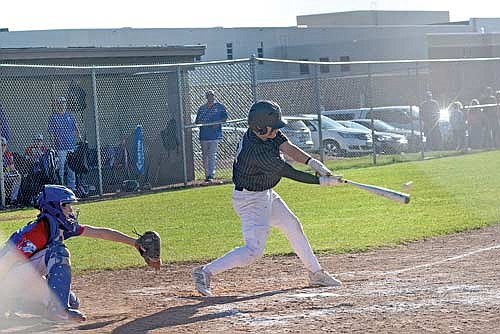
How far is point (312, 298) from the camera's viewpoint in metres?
8.38

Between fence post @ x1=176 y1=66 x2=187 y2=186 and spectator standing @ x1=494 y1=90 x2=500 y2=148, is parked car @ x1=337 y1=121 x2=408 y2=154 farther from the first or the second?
fence post @ x1=176 y1=66 x2=187 y2=186

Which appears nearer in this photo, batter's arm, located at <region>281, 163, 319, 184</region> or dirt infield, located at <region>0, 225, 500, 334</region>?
dirt infield, located at <region>0, 225, 500, 334</region>

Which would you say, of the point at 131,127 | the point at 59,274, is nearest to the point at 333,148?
the point at 131,127

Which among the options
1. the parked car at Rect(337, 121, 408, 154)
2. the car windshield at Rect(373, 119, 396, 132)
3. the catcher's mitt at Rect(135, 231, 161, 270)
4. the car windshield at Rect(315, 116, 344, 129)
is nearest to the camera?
the catcher's mitt at Rect(135, 231, 161, 270)

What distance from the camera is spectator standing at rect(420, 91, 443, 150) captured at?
28391mm

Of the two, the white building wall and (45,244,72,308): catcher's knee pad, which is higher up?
the white building wall

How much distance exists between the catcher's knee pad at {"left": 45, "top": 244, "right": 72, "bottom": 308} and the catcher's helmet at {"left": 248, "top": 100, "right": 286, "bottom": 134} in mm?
1955

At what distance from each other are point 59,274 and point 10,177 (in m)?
11.1

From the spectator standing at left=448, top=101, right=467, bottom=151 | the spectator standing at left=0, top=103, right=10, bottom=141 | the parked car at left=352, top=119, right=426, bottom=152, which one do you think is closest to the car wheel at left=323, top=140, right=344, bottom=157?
the parked car at left=352, top=119, right=426, bottom=152

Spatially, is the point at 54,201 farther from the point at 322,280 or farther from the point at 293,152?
the point at 322,280

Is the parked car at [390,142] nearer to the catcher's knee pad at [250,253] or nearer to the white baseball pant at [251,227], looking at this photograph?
the white baseball pant at [251,227]

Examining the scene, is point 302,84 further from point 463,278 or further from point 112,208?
point 463,278

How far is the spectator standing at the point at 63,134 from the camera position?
19.0 meters

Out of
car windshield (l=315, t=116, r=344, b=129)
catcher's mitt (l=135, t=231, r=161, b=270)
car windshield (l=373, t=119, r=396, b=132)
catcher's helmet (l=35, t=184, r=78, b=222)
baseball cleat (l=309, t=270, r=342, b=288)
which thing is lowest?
baseball cleat (l=309, t=270, r=342, b=288)
